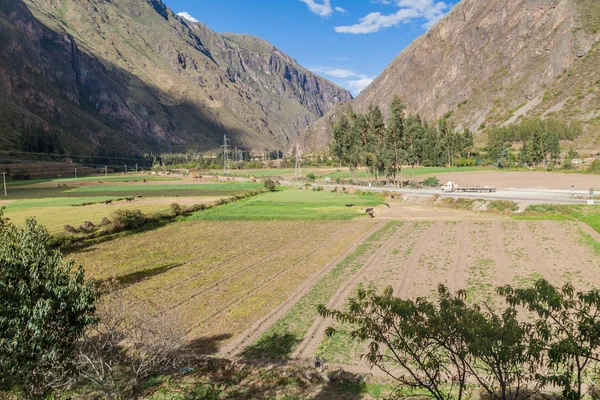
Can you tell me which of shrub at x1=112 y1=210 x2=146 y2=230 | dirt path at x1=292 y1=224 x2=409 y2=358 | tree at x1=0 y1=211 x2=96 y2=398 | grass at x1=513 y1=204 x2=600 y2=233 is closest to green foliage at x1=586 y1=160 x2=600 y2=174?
grass at x1=513 y1=204 x2=600 y2=233

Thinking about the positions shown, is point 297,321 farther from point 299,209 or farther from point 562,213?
point 562,213

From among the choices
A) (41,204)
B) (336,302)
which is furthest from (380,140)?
(41,204)

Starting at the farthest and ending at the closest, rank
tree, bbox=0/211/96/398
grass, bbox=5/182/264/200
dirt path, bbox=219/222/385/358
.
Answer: grass, bbox=5/182/264/200 < dirt path, bbox=219/222/385/358 < tree, bbox=0/211/96/398

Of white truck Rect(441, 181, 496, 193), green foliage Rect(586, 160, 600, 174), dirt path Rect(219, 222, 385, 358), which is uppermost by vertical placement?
green foliage Rect(586, 160, 600, 174)

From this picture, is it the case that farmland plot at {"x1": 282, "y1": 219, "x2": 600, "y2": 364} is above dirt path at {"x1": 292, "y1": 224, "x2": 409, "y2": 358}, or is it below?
above

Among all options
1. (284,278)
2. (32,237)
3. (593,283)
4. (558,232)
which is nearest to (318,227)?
(284,278)

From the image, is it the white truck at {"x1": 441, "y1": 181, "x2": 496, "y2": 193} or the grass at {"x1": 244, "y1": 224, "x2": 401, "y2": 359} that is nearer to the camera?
the grass at {"x1": 244, "y1": 224, "x2": 401, "y2": 359}

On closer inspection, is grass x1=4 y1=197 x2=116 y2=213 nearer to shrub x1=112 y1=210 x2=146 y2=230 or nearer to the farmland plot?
shrub x1=112 y1=210 x2=146 y2=230

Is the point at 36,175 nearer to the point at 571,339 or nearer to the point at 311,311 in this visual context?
the point at 311,311
